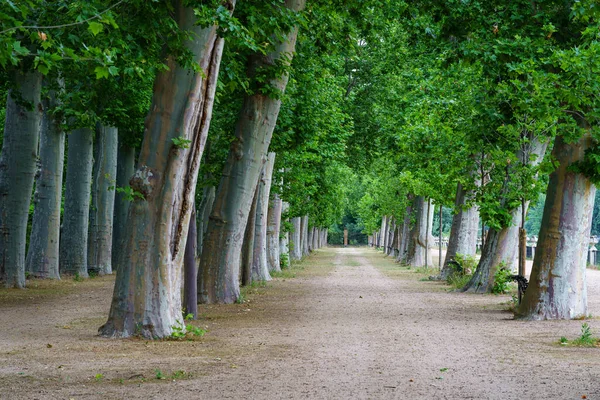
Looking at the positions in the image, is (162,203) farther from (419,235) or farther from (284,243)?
(419,235)

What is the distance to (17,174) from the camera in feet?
71.1

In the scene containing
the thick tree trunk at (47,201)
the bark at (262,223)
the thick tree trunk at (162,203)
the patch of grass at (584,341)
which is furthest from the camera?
the bark at (262,223)

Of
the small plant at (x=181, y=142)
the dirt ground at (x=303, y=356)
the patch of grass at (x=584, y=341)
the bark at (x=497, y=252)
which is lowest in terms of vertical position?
the dirt ground at (x=303, y=356)

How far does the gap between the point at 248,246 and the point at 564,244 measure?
34.3ft

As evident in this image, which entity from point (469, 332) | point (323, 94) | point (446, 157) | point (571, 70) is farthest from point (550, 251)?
point (323, 94)

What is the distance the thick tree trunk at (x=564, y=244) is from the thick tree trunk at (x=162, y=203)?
6.91 meters

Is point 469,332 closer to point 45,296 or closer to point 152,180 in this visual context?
point 152,180

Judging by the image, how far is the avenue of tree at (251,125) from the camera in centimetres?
1245

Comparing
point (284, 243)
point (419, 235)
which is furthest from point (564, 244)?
point (284, 243)

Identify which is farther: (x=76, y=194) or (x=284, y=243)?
(x=284, y=243)

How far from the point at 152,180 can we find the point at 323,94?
1399cm

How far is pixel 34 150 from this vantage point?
21938mm

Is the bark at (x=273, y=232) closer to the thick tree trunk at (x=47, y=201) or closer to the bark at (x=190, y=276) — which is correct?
the thick tree trunk at (x=47, y=201)

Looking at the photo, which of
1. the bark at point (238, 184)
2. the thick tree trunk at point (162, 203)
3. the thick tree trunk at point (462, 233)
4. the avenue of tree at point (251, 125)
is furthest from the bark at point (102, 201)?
the thick tree trunk at point (162, 203)
